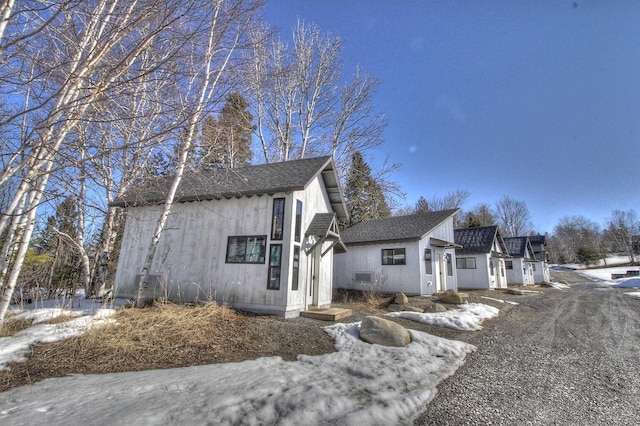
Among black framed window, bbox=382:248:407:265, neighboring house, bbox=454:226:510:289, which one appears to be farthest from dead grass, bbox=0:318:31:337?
neighboring house, bbox=454:226:510:289

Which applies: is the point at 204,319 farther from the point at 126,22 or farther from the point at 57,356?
the point at 126,22

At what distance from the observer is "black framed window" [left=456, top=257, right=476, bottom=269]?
22.3 meters

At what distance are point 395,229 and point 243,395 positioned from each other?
15229 mm

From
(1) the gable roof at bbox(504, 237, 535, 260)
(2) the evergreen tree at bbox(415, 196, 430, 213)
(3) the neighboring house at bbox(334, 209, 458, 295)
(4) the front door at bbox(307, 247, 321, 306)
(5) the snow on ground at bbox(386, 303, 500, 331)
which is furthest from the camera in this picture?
(2) the evergreen tree at bbox(415, 196, 430, 213)

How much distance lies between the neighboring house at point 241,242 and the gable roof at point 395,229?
6.47 metres

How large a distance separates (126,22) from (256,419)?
16.8 feet

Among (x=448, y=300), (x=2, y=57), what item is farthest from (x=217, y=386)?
(x=448, y=300)

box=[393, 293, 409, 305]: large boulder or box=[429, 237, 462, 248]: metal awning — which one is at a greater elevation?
box=[429, 237, 462, 248]: metal awning

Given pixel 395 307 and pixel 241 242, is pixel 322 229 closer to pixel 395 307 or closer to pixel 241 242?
pixel 241 242

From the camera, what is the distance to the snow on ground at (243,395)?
290 cm

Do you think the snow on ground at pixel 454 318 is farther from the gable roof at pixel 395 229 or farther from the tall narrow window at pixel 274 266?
the gable roof at pixel 395 229

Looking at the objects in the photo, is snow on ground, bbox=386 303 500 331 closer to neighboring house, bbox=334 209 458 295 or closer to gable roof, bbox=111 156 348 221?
gable roof, bbox=111 156 348 221

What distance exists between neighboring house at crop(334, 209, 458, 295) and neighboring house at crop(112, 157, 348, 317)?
20.2ft

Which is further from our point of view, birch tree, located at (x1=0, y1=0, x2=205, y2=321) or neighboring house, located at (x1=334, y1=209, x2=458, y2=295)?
neighboring house, located at (x1=334, y1=209, x2=458, y2=295)
